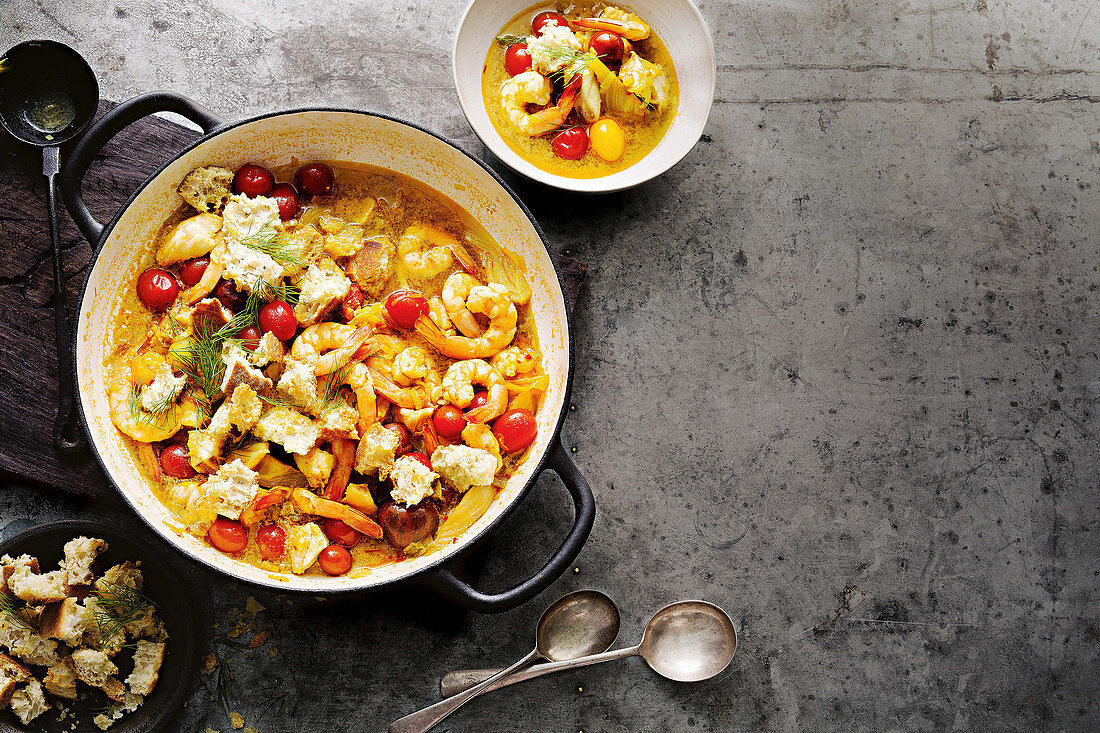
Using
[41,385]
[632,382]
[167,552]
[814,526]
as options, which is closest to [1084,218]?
[814,526]

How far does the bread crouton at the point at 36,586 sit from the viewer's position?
8.39 ft

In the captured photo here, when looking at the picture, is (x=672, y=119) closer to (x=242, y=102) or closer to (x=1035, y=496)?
(x=242, y=102)

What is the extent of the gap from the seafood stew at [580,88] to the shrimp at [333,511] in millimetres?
1490

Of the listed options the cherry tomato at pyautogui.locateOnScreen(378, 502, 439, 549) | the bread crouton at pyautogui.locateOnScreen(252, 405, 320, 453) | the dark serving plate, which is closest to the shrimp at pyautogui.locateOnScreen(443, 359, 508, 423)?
→ the cherry tomato at pyautogui.locateOnScreen(378, 502, 439, 549)

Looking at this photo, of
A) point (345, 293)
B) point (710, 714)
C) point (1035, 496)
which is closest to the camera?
point (345, 293)

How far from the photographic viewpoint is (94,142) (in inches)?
97.9

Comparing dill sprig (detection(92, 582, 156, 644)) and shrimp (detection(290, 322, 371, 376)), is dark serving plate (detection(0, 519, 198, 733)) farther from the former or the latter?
shrimp (detection(290, 322, 371, 376))

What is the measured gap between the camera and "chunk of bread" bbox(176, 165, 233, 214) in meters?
2.64

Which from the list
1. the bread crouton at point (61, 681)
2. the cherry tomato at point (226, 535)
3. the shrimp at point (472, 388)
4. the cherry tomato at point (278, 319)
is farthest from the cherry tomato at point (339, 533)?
the bread crouton at point (61, 681)

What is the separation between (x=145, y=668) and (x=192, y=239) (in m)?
1.50

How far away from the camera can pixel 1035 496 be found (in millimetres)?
3189

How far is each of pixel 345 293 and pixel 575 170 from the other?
3.43ft

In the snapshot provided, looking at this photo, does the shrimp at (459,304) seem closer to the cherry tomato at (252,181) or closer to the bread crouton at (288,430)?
the bread crouton at (288,430)

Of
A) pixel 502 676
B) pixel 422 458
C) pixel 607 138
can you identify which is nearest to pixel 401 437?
pixel 422 458
